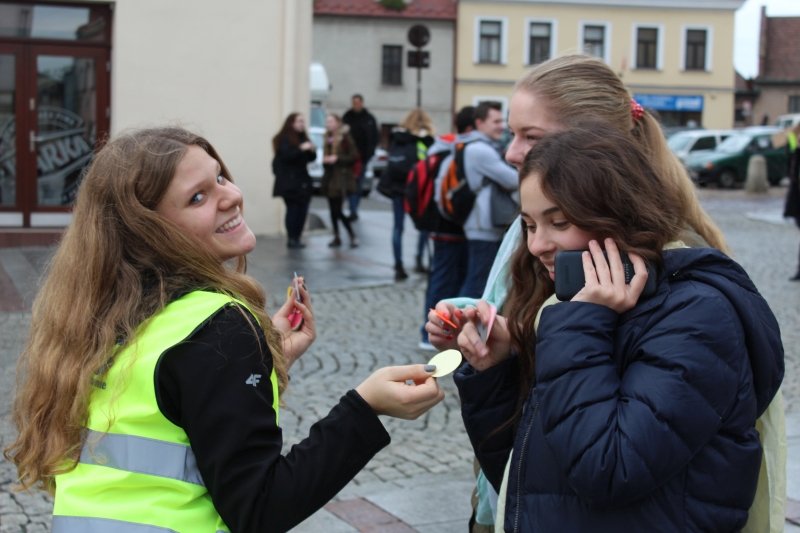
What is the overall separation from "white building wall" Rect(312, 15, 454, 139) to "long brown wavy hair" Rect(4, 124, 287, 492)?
4242cm

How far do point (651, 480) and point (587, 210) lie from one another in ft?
1.63

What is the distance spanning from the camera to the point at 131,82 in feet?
45.5

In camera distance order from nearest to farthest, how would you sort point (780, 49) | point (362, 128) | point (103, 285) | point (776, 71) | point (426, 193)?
point (103, 285) → point (426, 193) → point (362, 128) → point (776, 71) → point (780, 49)

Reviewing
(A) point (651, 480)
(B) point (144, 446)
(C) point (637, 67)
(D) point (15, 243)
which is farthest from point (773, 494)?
(C) point (637, 67)

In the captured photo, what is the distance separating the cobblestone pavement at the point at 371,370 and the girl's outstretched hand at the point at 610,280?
0.71 m

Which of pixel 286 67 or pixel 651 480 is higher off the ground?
pixel 286 67

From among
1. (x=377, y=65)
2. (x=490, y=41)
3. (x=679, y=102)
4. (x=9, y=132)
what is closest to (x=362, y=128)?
(x=9, y=132)

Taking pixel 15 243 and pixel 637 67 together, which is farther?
pixel 637 67

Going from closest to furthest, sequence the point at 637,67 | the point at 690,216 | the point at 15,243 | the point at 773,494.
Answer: the point at 773,494
the point at 690,216
the point at 15,243
the point at 637,67

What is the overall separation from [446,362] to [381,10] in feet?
142

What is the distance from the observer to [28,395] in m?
2.06

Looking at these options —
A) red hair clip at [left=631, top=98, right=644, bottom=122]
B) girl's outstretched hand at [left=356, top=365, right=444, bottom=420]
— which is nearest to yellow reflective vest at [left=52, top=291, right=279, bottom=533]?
girl's outstretched hand at [left=356, top=365, right=444, bottom=420]

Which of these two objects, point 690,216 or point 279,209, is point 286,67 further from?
point 690,216

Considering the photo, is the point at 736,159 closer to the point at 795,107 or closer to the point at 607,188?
the point at 795,107
